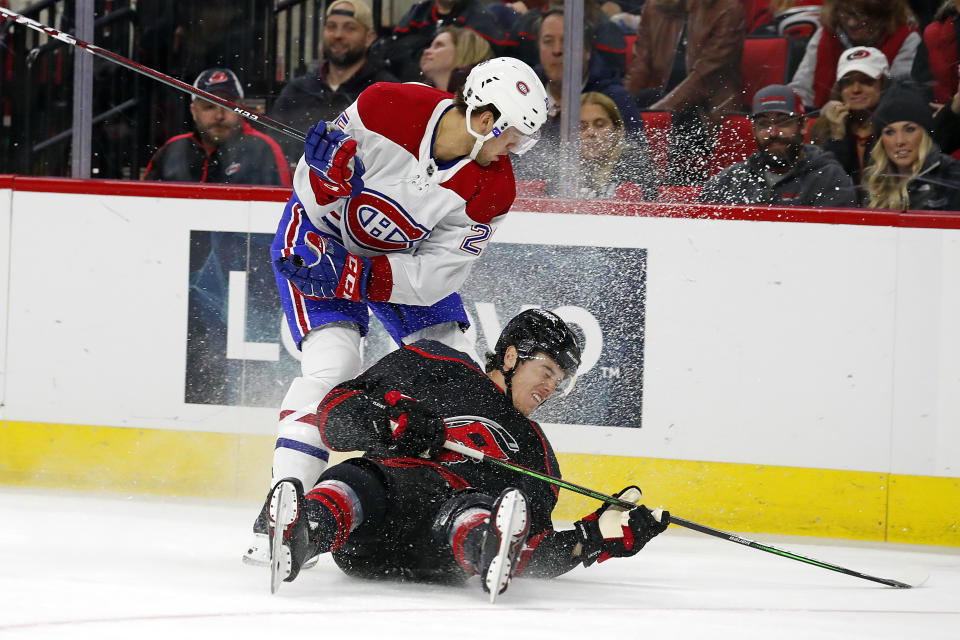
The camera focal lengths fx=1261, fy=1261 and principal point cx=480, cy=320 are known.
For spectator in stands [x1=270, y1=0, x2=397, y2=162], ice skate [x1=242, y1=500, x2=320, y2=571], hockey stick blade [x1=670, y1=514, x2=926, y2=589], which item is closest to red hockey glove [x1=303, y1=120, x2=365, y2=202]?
ice skate [x1=242, y1=500, x2=320, y2=571]

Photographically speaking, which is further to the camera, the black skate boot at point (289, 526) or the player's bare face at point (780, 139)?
the player's bare face at point (780, 139)

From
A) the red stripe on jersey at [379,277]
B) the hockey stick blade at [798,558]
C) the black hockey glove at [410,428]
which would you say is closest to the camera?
the black hockey glove at [410,428]

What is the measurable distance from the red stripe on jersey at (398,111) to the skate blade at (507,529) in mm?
969

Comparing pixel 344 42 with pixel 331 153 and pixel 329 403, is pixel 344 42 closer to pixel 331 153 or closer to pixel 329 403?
pixel 331 153

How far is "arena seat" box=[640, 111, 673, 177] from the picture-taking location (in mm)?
3908

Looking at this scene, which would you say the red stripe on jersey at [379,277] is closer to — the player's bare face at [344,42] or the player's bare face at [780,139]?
the player's bare face at [344,42]

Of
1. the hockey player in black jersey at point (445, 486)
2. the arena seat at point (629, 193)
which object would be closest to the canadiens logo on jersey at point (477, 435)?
the hockey player in black jersey at point (445, 486)

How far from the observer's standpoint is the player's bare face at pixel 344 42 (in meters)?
4.02

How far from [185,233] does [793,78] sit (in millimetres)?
1937

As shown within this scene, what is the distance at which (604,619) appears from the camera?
234 cm

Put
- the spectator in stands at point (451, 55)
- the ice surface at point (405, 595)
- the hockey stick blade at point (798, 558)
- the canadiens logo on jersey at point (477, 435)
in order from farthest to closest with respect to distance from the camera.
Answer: the spectator in stands at point (451, 55)
the hockey stick blade at point (798, 558)
the canadiens logo on jersey at point (477, 435)
the ice surface at point (405, 595)

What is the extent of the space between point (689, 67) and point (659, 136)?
9.4 inches

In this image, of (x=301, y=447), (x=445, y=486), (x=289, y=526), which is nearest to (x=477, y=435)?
(x=445, y=486)

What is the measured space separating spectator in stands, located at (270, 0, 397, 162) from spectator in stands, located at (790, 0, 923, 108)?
1311 mm
